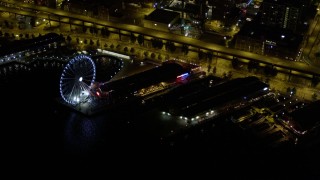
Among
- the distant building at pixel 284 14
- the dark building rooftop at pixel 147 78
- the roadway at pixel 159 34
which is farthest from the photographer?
the distant building at pixel 284 14

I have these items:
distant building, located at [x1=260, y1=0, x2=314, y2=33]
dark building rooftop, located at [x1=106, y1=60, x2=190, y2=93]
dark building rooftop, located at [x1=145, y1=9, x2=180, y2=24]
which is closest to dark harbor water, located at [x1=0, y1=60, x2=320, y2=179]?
dark building rooftop, located at [x1=106, y1=60, x2=190, y2=93]

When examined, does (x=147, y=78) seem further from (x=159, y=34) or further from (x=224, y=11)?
(x=224, y=11)

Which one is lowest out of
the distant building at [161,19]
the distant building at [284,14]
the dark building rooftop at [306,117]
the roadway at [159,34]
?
the dark building rooftop at [306,117]

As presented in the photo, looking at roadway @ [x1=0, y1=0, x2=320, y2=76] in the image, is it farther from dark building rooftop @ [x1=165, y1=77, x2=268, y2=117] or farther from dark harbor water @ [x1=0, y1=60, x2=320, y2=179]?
dark harbor water @ [x1=0, y1=60, x2=320, y2=179]

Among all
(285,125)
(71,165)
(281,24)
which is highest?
(281,24)

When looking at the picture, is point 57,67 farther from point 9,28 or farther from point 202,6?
point 202,6

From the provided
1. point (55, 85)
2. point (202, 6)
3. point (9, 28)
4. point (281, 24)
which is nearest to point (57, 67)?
point (55, 85)

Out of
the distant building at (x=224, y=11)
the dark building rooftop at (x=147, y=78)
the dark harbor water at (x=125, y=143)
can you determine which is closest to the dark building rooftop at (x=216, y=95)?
the dark harbor water at (x=125, y=143)

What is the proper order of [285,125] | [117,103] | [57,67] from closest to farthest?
[285,125], [117,103], [57,67]

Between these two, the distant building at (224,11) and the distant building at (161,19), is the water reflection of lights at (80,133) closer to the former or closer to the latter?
the distant building at (161,19)
